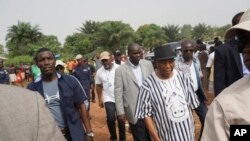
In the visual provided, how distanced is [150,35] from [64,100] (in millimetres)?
70630

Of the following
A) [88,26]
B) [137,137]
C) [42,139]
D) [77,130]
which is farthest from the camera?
[88,26]

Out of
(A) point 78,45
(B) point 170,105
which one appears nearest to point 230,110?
(B) point 170,105

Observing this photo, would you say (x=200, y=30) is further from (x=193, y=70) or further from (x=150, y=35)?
(x=193, y=70)

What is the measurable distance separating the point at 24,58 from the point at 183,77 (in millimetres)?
49627

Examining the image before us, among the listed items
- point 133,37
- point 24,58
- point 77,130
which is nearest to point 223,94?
point 77,130

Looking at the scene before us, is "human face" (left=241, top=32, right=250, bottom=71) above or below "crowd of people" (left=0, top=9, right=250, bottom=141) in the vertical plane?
above

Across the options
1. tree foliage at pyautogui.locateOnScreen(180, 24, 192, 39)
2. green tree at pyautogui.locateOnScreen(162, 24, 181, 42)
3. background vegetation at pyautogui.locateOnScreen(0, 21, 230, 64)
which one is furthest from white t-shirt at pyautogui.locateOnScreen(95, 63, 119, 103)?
green tree at pyautogui.locateOnScreen(162, 24, 181, 42)

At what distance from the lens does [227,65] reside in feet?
13.7

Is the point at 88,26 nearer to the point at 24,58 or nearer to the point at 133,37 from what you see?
the point at 133,37

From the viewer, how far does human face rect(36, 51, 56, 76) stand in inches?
177

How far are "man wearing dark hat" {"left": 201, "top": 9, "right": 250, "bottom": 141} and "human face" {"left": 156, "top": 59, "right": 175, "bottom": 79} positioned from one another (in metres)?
2.28

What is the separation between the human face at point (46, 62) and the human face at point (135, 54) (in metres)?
1.54

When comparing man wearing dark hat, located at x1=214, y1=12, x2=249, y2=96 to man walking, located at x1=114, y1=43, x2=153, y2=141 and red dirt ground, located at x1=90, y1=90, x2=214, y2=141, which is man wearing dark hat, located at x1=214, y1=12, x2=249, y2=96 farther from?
red dirt ground, located at x1=90, y1=90, x2=214, y2=141

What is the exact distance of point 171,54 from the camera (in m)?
4.06
